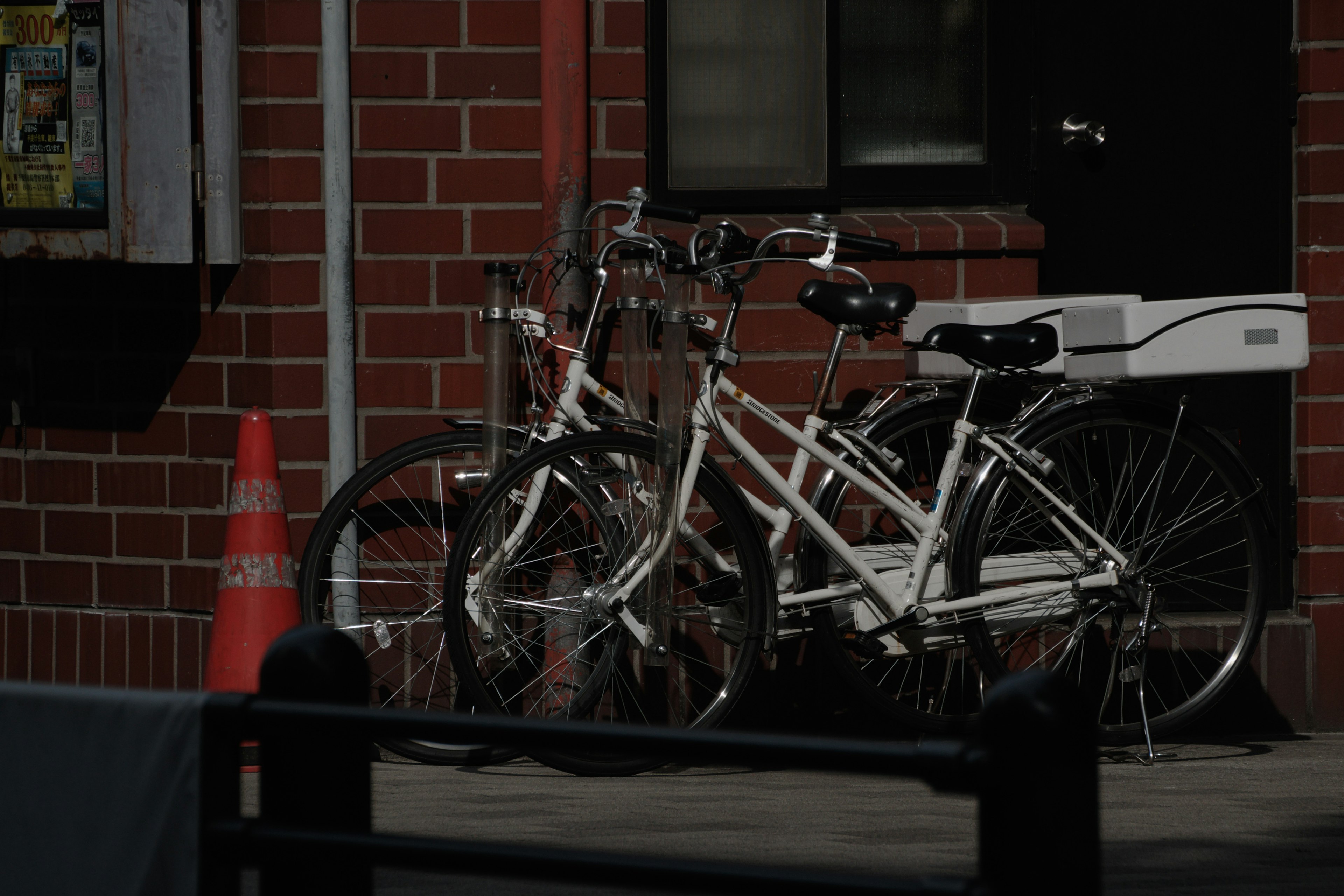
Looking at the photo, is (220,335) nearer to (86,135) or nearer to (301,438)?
(301,438)

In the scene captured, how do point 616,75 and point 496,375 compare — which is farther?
point 616,75

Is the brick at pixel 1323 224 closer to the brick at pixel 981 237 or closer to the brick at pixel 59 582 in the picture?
the brick at pixel 981 237

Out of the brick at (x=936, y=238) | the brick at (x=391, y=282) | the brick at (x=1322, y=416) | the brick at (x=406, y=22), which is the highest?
the brick at (x=406, y=22)

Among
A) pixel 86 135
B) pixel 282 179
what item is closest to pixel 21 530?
pixel 86 135

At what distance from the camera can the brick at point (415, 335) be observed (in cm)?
441

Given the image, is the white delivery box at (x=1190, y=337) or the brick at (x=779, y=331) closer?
the white delivery box at (x=1190, y=337)

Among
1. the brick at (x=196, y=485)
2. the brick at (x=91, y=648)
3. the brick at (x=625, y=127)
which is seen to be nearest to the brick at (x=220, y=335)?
the brick at (x=196, y=485)

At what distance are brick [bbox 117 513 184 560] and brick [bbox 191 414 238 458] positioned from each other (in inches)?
9.0

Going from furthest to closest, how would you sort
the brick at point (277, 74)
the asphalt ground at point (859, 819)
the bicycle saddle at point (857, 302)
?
the brick at point (277, 74), the bicycle saddle at point (857, 302), the asphalt ground at point (859, 819)

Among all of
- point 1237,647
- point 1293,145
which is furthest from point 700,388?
point 1293,145

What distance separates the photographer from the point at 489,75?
4.41m

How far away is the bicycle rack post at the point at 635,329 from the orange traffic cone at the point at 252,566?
1018 millimetres

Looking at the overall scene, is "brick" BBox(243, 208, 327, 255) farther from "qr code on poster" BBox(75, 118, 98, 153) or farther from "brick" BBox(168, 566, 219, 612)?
"brick" BBox(168, 566, 219, 612)

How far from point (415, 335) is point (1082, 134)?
2.17m
